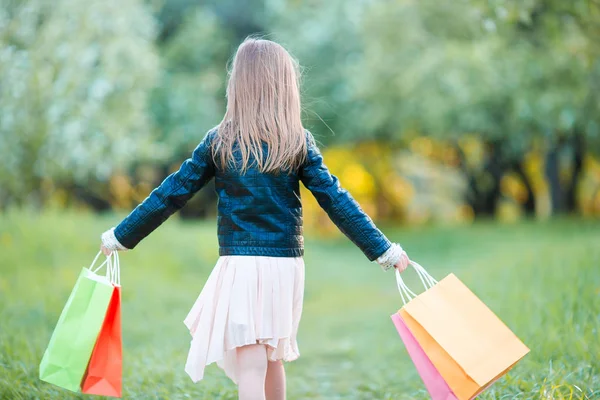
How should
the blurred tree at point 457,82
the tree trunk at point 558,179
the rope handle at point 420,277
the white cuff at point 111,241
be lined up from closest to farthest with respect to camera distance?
the rope handle at point 420,277 → the white cuff at point 111,241 → the blurred tree at point 457,82 → the tree trunk at point 558,179

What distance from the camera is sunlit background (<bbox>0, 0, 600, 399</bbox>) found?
6.38 meters

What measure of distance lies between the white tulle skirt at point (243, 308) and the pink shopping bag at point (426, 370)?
521mm

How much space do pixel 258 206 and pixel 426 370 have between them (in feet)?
3.47

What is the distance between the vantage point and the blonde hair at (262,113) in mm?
3324

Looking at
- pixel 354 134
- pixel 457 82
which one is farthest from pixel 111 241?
pixel 354 134

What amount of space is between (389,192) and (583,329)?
67.6 feet

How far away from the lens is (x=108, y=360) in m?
3.50

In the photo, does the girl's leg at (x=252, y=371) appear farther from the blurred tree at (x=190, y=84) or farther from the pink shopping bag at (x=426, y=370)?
the blurred tree at (x=190, y=84)

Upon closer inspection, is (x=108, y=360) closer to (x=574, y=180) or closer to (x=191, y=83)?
(x=191, y=83)

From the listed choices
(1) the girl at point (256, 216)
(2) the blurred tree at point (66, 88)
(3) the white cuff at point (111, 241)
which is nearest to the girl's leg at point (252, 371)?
(1) the girl at point (256, 216)

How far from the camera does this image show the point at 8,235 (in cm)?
973

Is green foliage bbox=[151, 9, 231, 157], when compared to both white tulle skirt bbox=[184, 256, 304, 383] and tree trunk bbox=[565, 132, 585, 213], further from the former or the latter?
white tulle skirt bbox=[184, 256, 304, 383]

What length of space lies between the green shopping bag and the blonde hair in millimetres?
839

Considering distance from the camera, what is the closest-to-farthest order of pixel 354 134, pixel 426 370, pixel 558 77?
pixel 426 370
pixel 558 77
pixel 354 134
